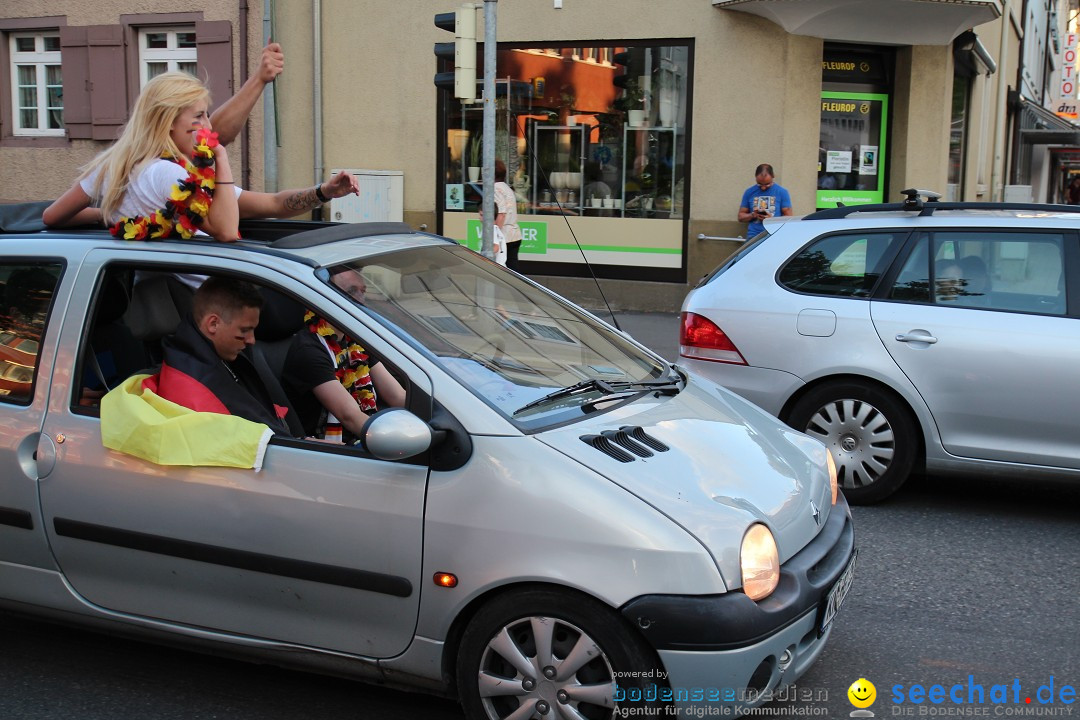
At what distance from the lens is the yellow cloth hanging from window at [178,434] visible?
11.2 feet

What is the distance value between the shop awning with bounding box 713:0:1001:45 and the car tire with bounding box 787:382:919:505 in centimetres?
779

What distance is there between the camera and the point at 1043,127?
2298 centimetres

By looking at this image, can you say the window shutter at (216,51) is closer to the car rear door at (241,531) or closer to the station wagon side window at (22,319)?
the station wagon side window at (22,319)

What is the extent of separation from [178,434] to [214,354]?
15.1 inches

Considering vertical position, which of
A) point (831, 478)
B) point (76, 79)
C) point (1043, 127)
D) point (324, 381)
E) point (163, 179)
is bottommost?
point (831, 478)

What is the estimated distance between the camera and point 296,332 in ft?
13.9

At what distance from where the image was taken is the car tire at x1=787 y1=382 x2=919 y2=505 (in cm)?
595

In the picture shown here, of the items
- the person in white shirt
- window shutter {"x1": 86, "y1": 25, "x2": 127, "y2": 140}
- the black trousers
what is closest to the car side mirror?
the person in white shirt

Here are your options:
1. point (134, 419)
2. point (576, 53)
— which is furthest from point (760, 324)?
point (576, 53)

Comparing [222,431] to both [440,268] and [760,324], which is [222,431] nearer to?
[440,268]

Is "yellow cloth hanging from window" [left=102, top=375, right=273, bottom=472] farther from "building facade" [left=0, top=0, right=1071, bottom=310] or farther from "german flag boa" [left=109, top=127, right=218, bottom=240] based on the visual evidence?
"building facade" [left=0, top=0, right=1071, bottom=310]

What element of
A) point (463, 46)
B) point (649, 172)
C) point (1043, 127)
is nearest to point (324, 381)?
point (463, 46)

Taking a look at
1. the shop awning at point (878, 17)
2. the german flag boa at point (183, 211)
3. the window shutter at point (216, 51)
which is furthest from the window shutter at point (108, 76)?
the german flag boa at point (183, 211)

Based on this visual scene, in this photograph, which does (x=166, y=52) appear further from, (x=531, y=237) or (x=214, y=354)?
(x=214, y=354)
